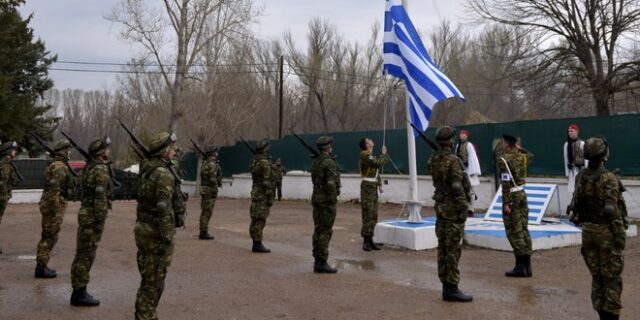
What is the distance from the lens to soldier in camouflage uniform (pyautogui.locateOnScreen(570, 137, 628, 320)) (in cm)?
539

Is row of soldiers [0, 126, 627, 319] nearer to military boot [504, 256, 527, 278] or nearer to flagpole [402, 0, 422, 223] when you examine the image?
military boot [504, 256, 527, 278]

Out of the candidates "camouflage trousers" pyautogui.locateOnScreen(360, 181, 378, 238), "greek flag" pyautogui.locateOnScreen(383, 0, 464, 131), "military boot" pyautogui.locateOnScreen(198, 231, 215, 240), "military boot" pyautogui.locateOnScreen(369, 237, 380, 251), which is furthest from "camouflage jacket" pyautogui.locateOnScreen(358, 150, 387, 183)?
"military boot" pyautogui.locateOnScreen(198, 231, 215, 240)

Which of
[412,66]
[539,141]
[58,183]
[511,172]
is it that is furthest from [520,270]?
[539,141]

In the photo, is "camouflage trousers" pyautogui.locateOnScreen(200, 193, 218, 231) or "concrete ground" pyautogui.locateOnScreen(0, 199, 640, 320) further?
"camouflage trousers" pyautogui.locateOnScreen(200, 193, 218, 231)

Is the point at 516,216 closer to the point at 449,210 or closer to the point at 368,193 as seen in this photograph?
the point at 449,210

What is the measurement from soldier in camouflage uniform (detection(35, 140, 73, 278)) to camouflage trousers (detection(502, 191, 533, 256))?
629 centimetres

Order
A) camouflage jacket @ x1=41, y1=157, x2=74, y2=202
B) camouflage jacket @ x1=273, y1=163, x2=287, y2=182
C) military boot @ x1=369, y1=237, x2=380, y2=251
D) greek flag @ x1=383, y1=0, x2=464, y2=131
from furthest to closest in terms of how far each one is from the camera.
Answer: camouflage jacket @ x1=273, y1=163, x2=287, y2=182 → military boot @ x1=369, y1=237, x2=380, y2=251 → greek flag @ x1=383, y1=0, x2=464, y2=131 → camouflage jacket @ x1=41, y1=157, x2=74, y2=202

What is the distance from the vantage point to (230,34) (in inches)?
1272

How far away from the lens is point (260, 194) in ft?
35.0

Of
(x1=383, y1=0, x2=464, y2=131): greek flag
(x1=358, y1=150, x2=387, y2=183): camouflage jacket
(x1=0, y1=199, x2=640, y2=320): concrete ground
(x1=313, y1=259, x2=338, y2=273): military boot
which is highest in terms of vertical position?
(x1=383, y1=0, x2=464, y2=131): greek flag

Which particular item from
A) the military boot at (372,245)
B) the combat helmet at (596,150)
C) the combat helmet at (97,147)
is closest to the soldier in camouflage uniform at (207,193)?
the military boot at (372,245)

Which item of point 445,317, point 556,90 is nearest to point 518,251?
point 445,317

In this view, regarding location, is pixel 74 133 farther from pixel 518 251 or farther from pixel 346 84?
pixel 518 251

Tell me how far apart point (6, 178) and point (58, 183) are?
2.31 metres
